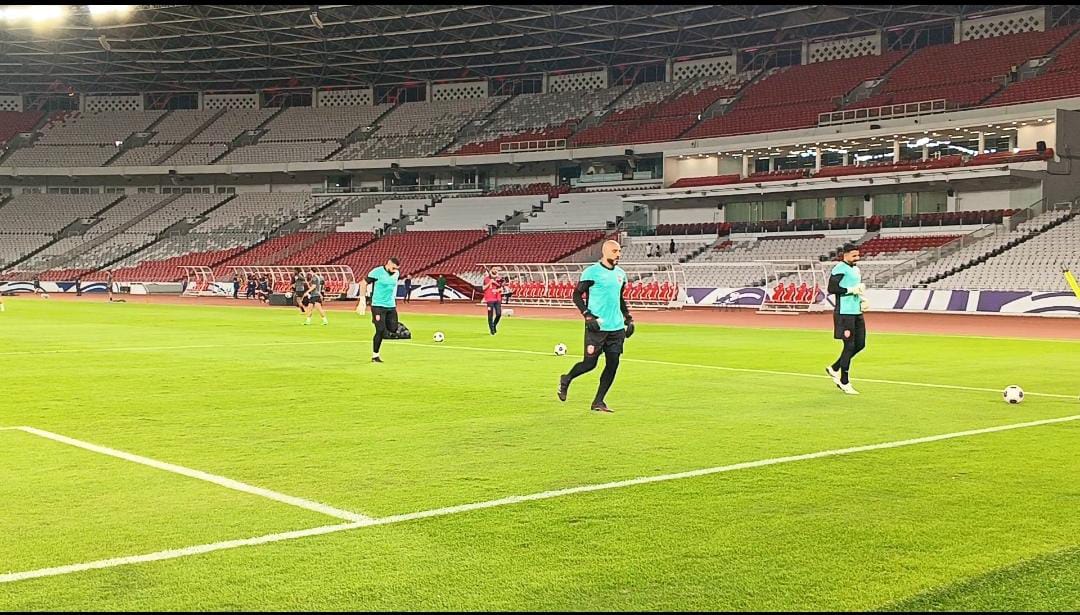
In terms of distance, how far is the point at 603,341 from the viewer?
13125mm

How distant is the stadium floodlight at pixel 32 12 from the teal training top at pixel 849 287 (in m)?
53.8

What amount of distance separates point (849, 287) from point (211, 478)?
9842 millimetres

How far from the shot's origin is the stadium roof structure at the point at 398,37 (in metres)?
67.6

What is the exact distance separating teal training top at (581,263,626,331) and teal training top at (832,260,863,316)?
4088 millimetres

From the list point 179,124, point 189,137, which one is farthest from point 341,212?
point 179,124

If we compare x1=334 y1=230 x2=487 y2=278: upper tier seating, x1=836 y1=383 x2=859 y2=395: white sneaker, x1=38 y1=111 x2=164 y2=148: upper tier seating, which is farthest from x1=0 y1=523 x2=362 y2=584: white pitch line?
x1=38 y1=111 x2=164 y2=148: upper tier seating

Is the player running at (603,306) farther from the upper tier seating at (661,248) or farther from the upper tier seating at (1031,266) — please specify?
the upper tier seating at (661,248)

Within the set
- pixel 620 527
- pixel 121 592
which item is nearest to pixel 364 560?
pixel 121 592

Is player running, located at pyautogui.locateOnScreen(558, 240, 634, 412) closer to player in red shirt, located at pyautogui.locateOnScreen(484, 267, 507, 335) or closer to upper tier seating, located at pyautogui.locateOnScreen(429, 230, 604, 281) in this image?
player in red shirt, located at pyautogui.locateOnScreen(484, 267, 507, 335)

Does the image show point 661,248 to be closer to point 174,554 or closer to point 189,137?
point 189,137

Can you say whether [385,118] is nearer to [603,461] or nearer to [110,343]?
[110,343]

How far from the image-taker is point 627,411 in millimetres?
13469

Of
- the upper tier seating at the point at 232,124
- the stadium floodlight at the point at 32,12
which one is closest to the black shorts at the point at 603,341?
the stadium floodlight at the point at 32,12

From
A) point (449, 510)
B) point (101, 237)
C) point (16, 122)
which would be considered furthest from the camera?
point (16, 122)
